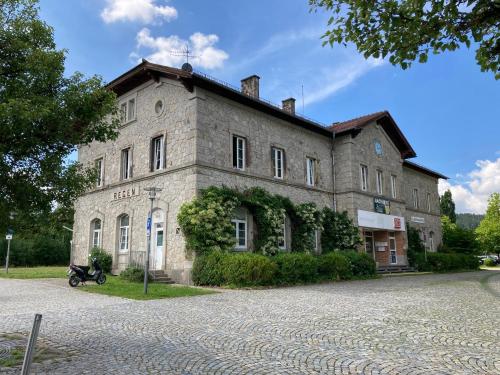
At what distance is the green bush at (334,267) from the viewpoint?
17.2 m

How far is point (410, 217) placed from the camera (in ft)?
104

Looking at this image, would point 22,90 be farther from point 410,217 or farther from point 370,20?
point 410,217

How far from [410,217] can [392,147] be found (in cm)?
648

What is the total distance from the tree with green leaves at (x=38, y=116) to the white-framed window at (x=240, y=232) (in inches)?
440

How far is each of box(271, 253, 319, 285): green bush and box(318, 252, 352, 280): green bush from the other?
73 cm

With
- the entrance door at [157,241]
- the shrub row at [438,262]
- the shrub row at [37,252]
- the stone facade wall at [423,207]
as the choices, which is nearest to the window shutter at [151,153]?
the entrance door at [157,241]

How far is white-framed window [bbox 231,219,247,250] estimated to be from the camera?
17688 millimetres

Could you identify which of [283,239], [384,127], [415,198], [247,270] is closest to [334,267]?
[283,239]

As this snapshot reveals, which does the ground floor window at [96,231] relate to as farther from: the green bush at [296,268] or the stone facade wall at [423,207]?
the stone facade wall at [423,207]

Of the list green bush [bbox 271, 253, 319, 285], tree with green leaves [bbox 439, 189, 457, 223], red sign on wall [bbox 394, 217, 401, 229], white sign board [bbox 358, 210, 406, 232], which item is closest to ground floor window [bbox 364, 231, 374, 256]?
white sign board [bbox 358, 210, 406, 232]

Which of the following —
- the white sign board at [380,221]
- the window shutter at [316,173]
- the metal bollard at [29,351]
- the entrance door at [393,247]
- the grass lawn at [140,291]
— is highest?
the window shutter at [316,173]

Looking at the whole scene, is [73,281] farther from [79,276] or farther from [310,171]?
[310,171]

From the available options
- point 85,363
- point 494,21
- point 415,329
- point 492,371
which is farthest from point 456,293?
point 85,363

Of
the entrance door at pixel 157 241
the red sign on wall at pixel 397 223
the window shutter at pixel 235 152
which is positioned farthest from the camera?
the red sign on wall at pixel 397 223
